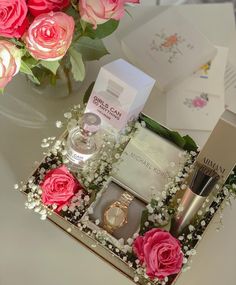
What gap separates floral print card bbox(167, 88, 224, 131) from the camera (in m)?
1.17

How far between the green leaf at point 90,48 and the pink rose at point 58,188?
0.25m

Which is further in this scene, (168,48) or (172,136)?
(168,48)

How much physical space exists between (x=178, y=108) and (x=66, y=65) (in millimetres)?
284

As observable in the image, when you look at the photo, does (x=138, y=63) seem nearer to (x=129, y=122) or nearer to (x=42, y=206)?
(x=129, y=122)

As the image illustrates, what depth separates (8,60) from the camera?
0.85 meters

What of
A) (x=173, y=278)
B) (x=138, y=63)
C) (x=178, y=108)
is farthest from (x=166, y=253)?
(x=138, y=63)

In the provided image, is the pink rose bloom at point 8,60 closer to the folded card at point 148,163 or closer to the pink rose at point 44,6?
the pink rose at point 44,6

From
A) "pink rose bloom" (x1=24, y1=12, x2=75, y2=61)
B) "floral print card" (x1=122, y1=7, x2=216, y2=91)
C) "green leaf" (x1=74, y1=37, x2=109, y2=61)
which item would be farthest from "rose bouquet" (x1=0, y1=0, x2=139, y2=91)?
"floral print card" (x1=122, y1=7, x2=216, y2=91)

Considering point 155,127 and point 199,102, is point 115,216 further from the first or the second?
point 199,102

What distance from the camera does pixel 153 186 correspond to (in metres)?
1.00

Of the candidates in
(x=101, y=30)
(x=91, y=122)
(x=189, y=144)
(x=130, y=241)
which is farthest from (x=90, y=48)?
(x=130, y=241)

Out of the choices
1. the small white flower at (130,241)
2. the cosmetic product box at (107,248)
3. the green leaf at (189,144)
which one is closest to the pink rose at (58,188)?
the cosmetic product box at (107,248)

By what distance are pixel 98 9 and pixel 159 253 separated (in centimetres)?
42

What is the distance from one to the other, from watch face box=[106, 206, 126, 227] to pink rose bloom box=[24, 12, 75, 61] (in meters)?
0.30
